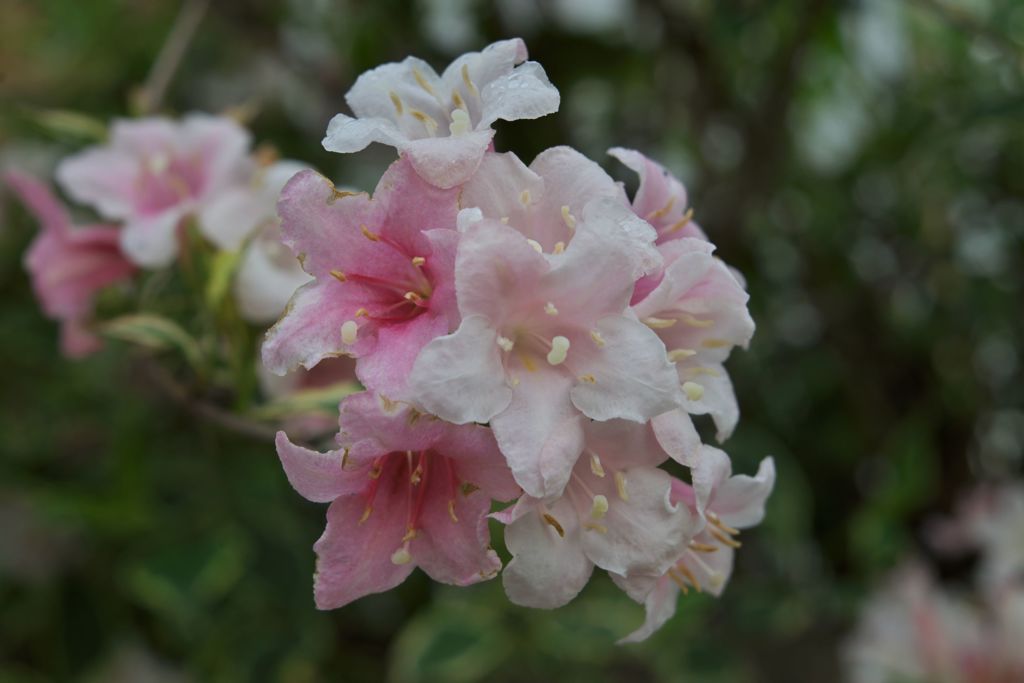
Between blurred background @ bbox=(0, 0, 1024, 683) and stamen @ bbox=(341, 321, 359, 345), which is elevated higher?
stamen @ bbox=(341, 321, 359, 345)

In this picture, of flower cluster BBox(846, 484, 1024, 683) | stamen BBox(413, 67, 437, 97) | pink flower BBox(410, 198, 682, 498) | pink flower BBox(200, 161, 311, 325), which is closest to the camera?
pink flower BBox(410, 198, 682, 498)

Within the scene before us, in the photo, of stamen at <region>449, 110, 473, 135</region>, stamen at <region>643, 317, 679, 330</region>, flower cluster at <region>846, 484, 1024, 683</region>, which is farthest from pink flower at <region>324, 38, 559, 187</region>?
flower cluster at <region>846, 484, 1024, 683</region>

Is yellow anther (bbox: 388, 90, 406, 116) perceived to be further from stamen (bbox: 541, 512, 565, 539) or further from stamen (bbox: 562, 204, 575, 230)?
stamen (bbox: 541, 512, 565, 539)

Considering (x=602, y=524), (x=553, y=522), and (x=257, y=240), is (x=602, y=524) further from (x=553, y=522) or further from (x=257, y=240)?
(x=257, y=240)

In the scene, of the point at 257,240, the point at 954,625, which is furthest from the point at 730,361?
the point at 257,240

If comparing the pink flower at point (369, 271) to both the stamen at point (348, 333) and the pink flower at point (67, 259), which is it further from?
the pink flower at point (67, 259)

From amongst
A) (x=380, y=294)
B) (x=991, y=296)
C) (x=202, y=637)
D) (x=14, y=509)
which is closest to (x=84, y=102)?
(x=14, y=509)

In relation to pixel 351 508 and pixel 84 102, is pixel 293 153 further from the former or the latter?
pixel 351 508
